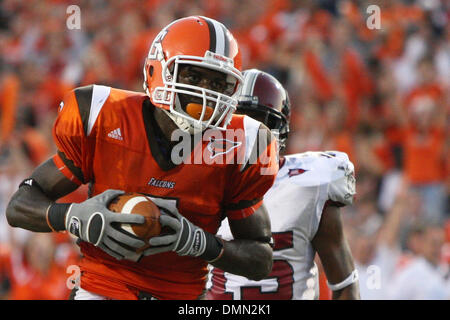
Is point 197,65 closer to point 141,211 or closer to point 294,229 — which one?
→ point 141,211

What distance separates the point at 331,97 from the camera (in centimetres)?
757

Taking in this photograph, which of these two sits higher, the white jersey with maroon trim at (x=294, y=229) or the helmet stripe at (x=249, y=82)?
the helmet stripe at (x=249, y=82)

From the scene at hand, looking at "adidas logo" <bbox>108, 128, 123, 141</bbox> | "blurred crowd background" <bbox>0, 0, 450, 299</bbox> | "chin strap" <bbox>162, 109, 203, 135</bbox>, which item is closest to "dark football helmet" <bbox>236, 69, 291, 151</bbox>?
"chin strap" <bbox>162, 109, 203, 135</bbox>

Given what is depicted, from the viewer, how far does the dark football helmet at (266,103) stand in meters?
3.47

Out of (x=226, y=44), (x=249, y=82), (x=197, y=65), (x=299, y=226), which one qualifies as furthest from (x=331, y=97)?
(x=197, y=65)

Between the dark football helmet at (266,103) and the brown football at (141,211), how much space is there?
3.61 feet

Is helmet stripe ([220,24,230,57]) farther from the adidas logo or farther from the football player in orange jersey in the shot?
the adidas logo

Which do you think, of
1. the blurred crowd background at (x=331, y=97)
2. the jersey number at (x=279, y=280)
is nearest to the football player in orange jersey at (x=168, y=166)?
the jersey number at (x=279, y=280)

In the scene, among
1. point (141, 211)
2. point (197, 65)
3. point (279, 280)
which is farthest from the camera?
point (279, 280)

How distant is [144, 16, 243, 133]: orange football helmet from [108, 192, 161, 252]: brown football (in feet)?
1.15

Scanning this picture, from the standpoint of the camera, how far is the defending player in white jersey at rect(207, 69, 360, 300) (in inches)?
132

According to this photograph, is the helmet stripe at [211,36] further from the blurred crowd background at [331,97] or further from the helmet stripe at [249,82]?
the blurred crowd background at [331,97]

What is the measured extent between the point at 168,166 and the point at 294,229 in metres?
0.89
